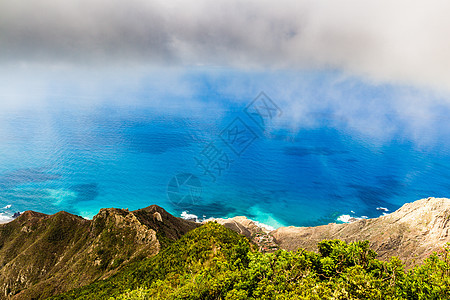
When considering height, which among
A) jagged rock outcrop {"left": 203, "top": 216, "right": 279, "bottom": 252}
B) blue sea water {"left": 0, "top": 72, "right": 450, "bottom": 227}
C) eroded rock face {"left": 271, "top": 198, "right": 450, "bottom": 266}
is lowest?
eroded rock face {"left": 271, "top": 198, "right": 450, "bottom": 266}

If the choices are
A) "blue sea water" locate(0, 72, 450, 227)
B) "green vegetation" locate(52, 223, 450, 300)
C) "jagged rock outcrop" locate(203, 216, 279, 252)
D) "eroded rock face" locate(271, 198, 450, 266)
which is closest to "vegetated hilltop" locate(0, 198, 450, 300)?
"green vegetation" locate(52, 223, 450, 300)

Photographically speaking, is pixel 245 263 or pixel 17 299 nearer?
pixel 245 263

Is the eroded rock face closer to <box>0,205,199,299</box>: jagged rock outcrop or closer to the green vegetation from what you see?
the green vegetation

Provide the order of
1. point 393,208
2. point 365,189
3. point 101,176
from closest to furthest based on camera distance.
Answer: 1. point 393,208
2. point 365,189
3. point 101,176

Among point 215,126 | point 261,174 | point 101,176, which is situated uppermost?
point 215,126

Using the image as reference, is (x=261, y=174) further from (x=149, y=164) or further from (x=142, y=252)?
(x=142, y=252)

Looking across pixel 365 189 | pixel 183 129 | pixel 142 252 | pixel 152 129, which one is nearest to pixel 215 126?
pixel 183 129

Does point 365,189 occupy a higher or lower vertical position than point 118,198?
lower
